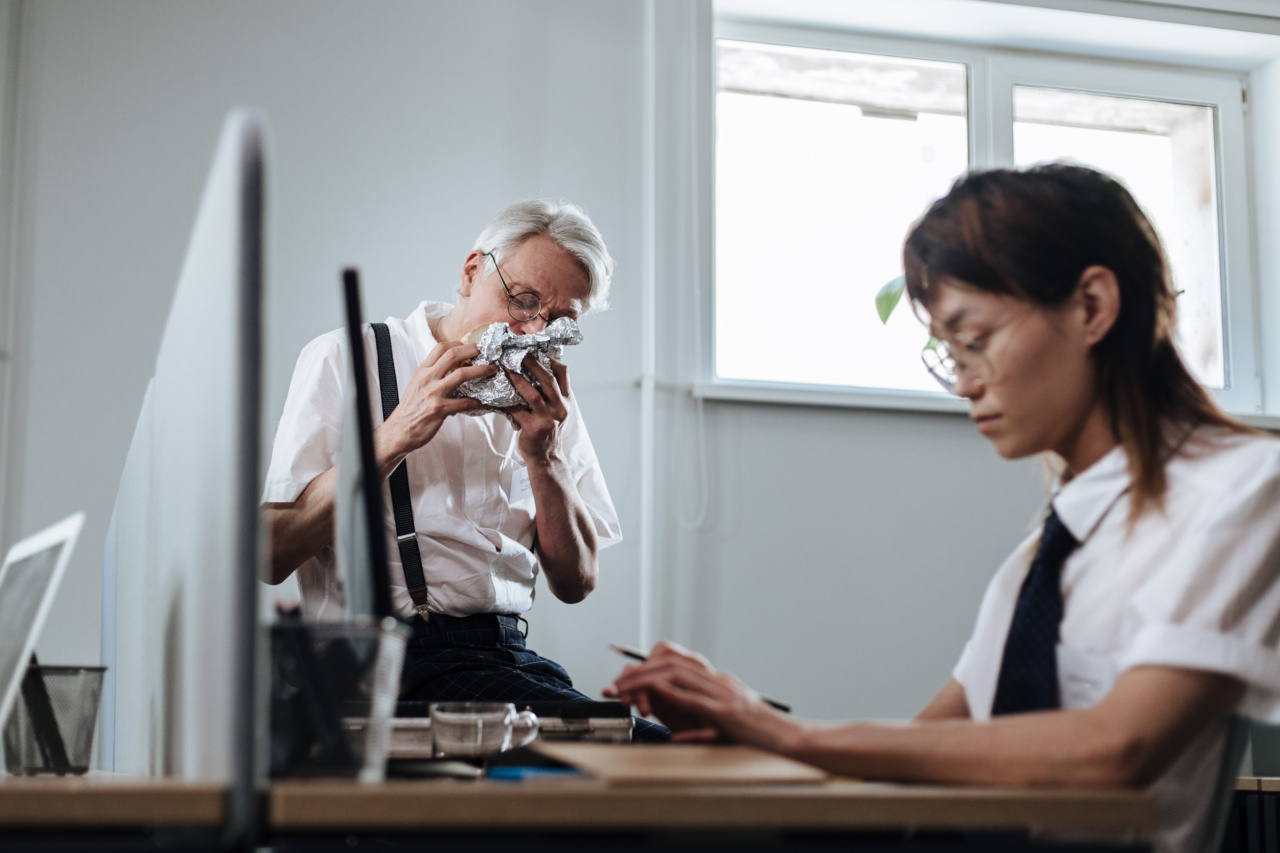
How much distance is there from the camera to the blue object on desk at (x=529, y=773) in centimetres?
74

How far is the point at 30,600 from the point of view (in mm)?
1058

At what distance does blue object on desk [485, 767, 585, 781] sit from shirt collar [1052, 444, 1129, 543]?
44 cm

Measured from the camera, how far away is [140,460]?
1.37m

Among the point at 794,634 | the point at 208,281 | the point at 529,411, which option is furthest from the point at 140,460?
the point at 794,634

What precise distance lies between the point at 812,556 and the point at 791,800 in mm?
2285

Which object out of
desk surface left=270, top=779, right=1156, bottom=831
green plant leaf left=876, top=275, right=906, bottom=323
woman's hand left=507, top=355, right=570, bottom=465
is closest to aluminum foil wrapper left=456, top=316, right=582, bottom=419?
woman's hand left=507, top=355, right=570, bottom=465

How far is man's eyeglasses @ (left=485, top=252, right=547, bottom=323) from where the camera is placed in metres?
1.92

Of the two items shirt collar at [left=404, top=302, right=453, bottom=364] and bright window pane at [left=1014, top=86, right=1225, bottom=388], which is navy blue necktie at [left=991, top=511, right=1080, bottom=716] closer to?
shirt collar at [left=404, top=302, right=453, bottom=364]

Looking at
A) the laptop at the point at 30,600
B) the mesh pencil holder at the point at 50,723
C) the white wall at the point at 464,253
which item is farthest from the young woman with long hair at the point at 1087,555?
the white wall at the point at 464,253

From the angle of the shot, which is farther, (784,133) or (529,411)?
(784,133)

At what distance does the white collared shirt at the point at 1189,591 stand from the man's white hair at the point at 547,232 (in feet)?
3.79

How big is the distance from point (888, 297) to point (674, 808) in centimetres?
261

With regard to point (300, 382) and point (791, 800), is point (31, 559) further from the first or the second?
point (791, 800)

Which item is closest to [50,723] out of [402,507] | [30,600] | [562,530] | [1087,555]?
[30,600]
